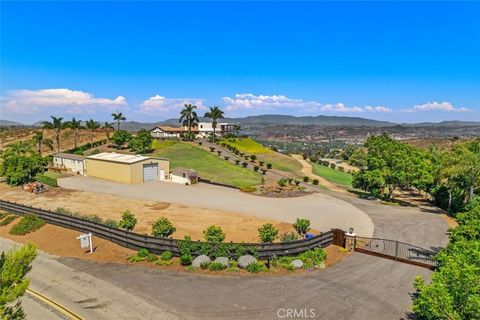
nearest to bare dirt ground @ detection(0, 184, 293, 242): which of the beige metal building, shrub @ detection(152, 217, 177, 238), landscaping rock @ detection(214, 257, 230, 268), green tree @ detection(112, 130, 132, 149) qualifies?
shrub @ detection(152, 217, 177, 238)

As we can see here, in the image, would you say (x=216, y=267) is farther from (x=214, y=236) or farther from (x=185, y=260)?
(x=214, y=236)

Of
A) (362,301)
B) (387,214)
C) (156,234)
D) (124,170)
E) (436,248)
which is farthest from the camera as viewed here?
(124,170)

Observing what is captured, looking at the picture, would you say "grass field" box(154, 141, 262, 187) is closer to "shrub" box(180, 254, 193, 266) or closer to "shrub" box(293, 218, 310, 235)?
"shrub" box(293, 218, 310, 235)

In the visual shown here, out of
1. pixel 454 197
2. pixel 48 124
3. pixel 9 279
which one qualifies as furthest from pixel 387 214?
pixel 48 124

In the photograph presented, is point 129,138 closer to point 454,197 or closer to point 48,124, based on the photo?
point 48,124

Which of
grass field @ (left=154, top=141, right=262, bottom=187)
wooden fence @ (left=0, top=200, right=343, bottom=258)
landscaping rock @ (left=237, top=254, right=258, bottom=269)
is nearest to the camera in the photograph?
landscaping rock @ (left=237, top=254, right=258, bottom=269)
